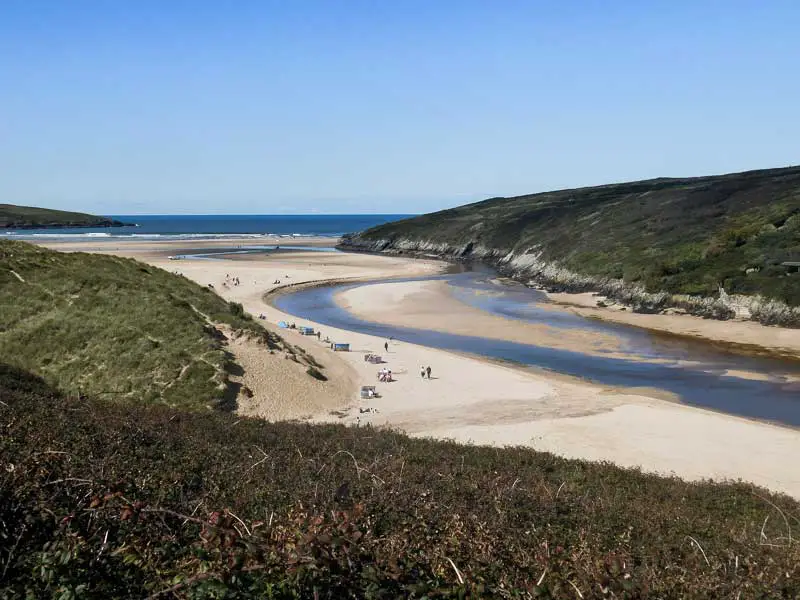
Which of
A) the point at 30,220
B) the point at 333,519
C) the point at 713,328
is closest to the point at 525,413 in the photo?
the point at 333,519

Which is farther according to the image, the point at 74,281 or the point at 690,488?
the point at 74,281

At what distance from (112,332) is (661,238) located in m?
60.5

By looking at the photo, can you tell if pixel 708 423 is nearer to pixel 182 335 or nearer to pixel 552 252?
pixel 182 335

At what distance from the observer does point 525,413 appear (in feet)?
73.0

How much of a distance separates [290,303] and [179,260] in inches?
1488

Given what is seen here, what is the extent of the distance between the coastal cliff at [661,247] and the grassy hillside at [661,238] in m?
0.13

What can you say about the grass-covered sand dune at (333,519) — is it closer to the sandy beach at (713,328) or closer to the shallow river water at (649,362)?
the shallow river water at (649,362)

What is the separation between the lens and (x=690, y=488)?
11562 millimetres

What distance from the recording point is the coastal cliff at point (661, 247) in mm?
47469

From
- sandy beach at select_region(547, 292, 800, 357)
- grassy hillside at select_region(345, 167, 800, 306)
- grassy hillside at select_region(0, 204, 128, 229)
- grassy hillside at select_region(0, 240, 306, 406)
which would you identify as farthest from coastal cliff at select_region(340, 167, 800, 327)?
grassy hillside at select_region(0, 204, 128, 229)

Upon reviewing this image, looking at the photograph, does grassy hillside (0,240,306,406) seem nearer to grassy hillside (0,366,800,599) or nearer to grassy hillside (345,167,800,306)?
grassy hillside (0,366,800,599)

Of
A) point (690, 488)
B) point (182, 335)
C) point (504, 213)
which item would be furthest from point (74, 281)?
point (504, 213)

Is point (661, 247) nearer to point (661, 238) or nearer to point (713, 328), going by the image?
point (661, 238)

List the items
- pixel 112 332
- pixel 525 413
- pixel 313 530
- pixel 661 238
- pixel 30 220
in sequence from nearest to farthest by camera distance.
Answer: pixel 313 530 < pixel 525 413 < pixel 112 332 < pixel 661 238 < pixel 30 220
